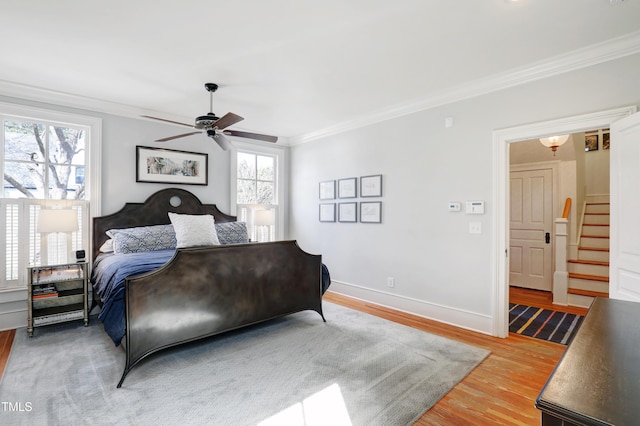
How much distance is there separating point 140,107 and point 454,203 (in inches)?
160

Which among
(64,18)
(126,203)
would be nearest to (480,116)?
(64,18)

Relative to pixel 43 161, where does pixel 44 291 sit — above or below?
below

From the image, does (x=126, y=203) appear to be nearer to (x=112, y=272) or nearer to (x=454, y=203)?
(x=112, y=272)

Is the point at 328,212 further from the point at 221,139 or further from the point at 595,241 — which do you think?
the point at 595,241

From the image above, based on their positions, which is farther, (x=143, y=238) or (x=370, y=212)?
(x=370, y=212)

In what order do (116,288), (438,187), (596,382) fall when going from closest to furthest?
1. (596,382)
2. (116,288)
3. (438,187)

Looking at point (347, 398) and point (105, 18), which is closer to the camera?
point (347, 398)

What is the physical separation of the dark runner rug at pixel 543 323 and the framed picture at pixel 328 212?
8.76ft

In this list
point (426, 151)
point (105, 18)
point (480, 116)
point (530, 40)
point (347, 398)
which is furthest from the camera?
point (426, 151)

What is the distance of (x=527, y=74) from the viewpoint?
2.94 meters

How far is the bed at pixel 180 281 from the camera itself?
2352 mm

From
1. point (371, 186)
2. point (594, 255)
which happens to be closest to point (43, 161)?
point (371, 186)

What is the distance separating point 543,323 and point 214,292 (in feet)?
11.7

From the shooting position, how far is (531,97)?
2.96 m
